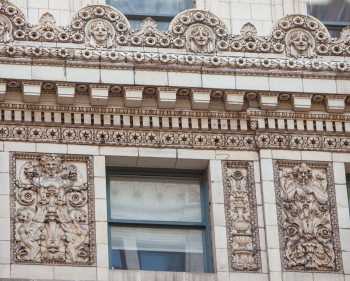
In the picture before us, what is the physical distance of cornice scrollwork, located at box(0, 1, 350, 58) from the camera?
33.5 metres

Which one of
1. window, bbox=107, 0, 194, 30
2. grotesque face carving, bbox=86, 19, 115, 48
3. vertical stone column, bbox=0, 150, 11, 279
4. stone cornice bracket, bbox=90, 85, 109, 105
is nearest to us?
vertical stone column, bbox=0, 150, 11, 279

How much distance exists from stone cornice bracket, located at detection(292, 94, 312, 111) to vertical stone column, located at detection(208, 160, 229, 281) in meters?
1.57

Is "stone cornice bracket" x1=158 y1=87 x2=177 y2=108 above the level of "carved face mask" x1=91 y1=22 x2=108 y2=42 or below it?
below

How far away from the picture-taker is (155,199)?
109ft

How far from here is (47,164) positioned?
32.7 meters

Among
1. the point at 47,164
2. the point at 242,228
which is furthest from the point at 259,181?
the point at 47,164

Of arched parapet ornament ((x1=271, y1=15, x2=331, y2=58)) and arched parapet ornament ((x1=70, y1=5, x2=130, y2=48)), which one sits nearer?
arched parapet ornament ((x1=70, y1=5, x2=130, y2=48))

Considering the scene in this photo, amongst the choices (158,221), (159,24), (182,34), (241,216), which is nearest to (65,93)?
(182,34)

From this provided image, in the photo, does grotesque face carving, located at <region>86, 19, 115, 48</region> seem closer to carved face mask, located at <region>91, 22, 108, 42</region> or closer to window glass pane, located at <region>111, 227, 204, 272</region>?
carved face mask, located at <region>91, 22, 108, 42</region>

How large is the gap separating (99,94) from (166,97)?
1.06 m

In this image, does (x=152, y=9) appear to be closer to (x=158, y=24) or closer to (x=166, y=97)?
(x=158, y=24)

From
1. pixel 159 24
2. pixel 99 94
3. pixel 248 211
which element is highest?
pixel 159 24

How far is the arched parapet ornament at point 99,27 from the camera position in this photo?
33.6 meters

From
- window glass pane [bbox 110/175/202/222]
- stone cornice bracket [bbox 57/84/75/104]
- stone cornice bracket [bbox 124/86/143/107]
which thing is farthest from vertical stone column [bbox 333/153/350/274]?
stone cornice bracket [bbox 57/84/75/104]
